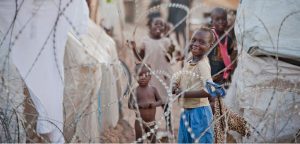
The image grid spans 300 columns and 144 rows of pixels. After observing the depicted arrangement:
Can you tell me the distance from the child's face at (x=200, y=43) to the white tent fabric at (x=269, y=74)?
0.34 m

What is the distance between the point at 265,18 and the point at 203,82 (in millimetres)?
624

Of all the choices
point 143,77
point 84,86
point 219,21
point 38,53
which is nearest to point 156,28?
point 219,21

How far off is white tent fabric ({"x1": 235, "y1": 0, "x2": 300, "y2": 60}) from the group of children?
0.25 metres

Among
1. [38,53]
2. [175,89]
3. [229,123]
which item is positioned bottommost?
[229,123]

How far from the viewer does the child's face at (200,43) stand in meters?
3.99

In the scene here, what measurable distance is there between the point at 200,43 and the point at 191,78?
10.2 inches

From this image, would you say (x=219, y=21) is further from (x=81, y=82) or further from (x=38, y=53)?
(x=38, y=53)

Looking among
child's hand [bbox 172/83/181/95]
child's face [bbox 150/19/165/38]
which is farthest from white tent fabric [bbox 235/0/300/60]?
child's face [bbox 150/19/165/38]

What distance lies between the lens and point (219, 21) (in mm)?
5781

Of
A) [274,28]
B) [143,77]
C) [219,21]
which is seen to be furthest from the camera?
[219,21]

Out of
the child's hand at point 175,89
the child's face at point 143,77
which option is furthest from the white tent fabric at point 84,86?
the child's hand at point 175,89

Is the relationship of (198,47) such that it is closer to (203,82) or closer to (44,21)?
(203,82)

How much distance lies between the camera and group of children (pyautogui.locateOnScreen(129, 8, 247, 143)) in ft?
12.7

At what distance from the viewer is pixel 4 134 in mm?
3342
